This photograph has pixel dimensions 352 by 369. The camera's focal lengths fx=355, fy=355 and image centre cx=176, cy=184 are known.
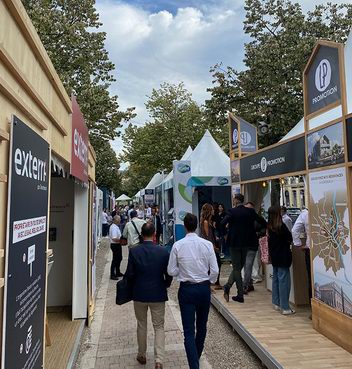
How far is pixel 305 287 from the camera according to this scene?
611 cm

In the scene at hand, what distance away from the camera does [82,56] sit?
1377 cm

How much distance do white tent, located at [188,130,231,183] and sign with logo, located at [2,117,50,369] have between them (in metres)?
8.86

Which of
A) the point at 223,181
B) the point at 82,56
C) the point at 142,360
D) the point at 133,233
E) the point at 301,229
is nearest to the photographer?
the point at 142,360

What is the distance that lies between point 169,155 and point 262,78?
10.8m

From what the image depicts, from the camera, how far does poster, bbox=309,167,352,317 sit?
13.7ft

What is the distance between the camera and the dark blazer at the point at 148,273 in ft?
12.9

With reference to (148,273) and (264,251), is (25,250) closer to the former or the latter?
(148,273)

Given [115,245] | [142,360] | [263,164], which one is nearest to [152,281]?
[142,360]

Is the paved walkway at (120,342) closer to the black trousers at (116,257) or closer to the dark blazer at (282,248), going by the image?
the dark blazer at (282,248)

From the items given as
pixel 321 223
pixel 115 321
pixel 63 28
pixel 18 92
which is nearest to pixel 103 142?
pixel 63 28

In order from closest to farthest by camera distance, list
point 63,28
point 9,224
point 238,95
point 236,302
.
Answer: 1. point 9,224
2. point 236,302
3. point 63,28
4. point 238,95

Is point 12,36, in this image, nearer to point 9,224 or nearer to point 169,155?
point 9,224

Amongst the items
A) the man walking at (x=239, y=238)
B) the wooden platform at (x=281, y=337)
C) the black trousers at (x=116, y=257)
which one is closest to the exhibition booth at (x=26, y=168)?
the wooden platform at (x=281, y=337)

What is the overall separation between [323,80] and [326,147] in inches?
35.5
